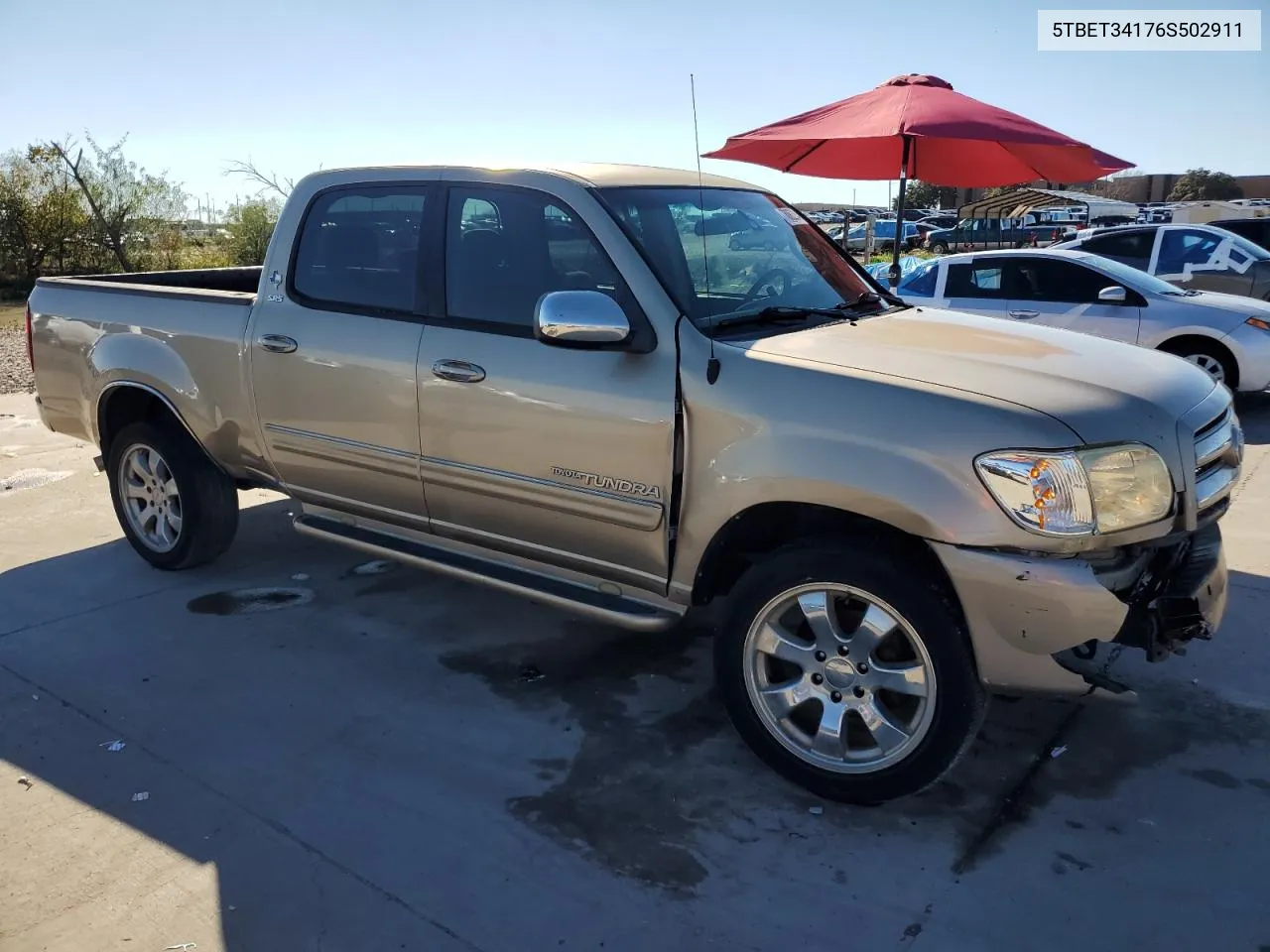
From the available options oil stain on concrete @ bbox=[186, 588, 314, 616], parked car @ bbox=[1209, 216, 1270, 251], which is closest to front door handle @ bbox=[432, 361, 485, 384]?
oil stain on concrete @ bbox=[186, 588, 314, 616]

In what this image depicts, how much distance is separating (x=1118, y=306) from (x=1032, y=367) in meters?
6.41

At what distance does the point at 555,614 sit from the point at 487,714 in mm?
987

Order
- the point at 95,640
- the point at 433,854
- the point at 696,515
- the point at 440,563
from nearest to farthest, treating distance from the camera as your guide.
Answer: the point at 433,854 → the point at 696,515 → the point at 440,563 → the point at 95,640

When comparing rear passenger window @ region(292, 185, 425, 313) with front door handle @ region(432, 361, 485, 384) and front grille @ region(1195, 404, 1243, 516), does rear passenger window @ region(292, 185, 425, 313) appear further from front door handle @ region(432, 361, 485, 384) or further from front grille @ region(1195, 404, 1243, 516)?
front grille @ region(1195, 404, 1243, 516)

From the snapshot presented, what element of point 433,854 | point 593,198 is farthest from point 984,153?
point 433,854

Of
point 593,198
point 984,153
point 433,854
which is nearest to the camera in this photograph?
point 433,854

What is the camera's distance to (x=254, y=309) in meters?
4.56

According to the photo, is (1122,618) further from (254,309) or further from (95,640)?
(95,640)

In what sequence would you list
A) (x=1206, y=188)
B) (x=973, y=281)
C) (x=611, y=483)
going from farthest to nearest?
(x=1206, y=188) < (x=973, y=281) < (x=611, y=483)

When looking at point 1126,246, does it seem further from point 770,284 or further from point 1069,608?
point 1069,608

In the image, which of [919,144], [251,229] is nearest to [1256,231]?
[919,144]

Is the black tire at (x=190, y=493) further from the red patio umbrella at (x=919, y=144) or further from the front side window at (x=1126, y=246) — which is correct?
the front side window at (x=1126, y=246)

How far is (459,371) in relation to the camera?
3.84 m

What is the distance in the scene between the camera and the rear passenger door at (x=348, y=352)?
410 cm
